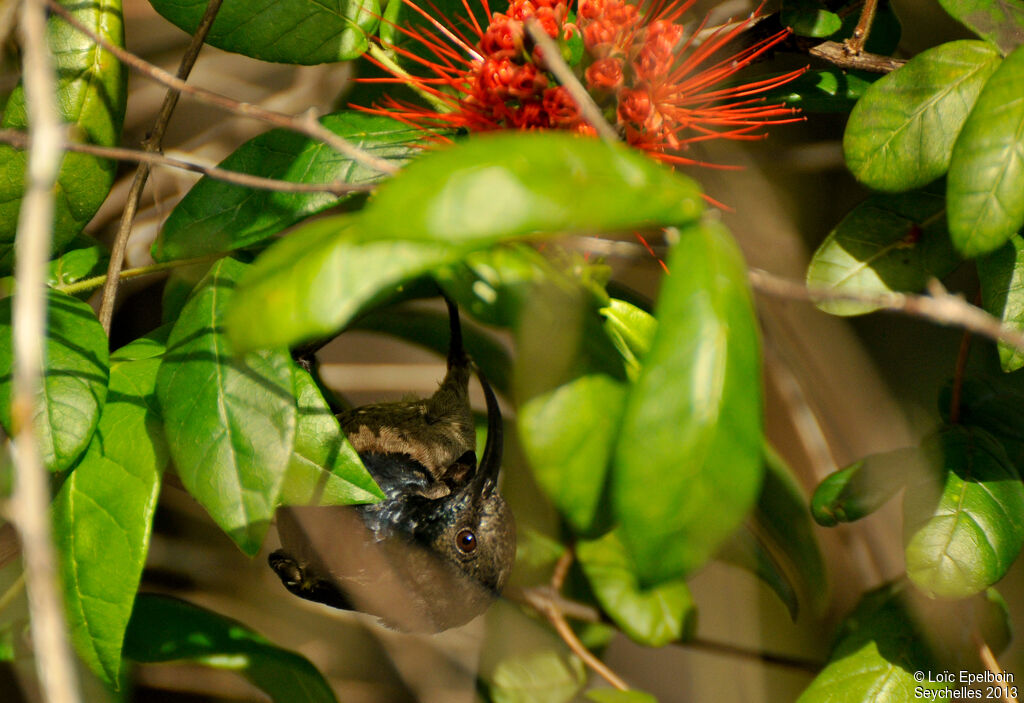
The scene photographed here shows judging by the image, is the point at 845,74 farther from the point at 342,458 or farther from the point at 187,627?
the point at 187,627

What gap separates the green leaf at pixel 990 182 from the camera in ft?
1.75

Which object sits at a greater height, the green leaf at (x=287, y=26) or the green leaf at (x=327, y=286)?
the green leaf at (x=287, y=26)

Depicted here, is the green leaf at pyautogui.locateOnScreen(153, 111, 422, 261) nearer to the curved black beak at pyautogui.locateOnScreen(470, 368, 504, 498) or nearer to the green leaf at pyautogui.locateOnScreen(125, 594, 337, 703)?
the curved black beak at pyautogui.locateOnScreen(470, 368, 504, 498)

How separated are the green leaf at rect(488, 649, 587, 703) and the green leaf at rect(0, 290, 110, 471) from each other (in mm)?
766

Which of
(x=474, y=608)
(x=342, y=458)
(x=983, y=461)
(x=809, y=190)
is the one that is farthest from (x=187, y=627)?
(x=809, y=190)

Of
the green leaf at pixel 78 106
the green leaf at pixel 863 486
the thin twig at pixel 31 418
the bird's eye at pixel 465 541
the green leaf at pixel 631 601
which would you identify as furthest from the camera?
the green leaf at pixel 631 601

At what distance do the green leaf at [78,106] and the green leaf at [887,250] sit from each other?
68 cm

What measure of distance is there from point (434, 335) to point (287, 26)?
0.51 meters

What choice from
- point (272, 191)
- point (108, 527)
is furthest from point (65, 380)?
point (272, 191)

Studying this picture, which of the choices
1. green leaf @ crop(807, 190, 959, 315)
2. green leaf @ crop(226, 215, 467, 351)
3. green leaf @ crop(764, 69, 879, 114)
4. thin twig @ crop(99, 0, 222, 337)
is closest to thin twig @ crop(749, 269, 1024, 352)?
green leaf @ crop(226, 215, 467, 351)

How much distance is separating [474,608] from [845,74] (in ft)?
2.46

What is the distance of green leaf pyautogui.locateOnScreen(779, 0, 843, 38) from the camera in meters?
0.71

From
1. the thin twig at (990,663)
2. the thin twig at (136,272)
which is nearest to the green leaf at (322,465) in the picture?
the thin twig at (136,272)

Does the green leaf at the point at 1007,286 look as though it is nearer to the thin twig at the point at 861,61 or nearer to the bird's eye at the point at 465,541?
the thin twig at the point at 861,61
